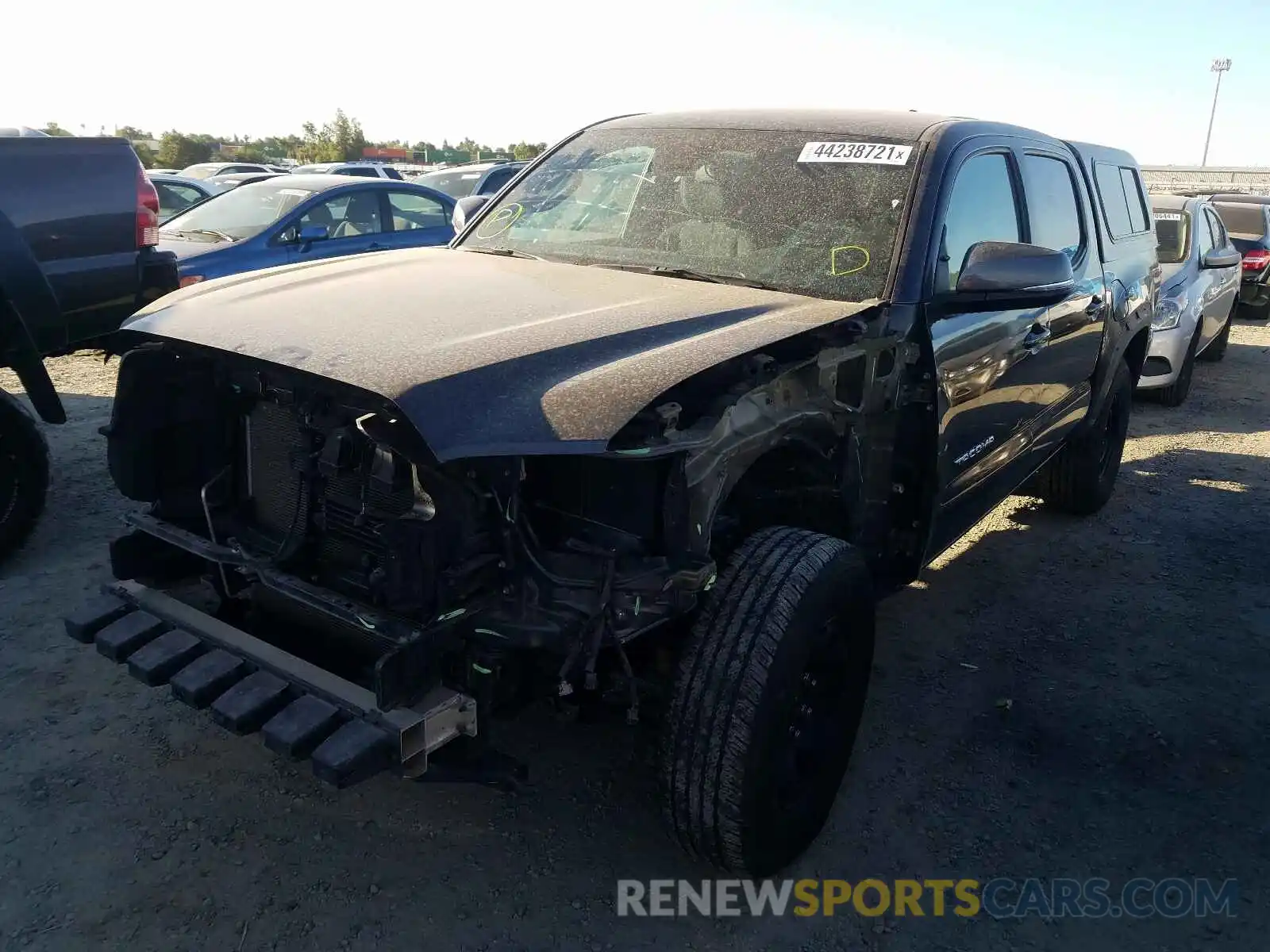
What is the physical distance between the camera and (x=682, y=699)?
2.41 m

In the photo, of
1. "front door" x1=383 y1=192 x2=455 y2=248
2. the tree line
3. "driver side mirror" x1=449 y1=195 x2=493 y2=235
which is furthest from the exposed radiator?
the tree line

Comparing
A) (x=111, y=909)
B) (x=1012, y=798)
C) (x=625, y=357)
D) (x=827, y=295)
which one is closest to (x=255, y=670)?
(x=111, y=909)

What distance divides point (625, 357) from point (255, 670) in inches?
47.4

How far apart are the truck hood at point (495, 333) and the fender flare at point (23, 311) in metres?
1.66

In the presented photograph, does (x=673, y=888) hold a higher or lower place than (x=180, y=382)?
lower

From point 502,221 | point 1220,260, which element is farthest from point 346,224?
point 1220,260

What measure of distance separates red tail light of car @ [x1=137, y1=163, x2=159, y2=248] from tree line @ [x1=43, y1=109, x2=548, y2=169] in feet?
131

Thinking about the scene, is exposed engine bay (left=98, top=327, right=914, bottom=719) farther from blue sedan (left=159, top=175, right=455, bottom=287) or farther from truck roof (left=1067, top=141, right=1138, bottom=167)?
blue sedan (left=159, top=175, right=455, bottom=287)

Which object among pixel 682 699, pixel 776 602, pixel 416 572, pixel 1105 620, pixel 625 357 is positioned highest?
pixel 625 357

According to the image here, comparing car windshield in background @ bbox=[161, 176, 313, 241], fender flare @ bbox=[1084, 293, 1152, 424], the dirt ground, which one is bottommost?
the dirt ground

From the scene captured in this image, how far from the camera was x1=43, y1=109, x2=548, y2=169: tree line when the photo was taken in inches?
1784

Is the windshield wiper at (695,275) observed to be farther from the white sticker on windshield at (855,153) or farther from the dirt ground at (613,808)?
the dirt ground at (613,808)

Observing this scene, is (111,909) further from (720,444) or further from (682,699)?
(720,444)

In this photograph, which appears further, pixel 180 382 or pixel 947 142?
pixel 947 142
